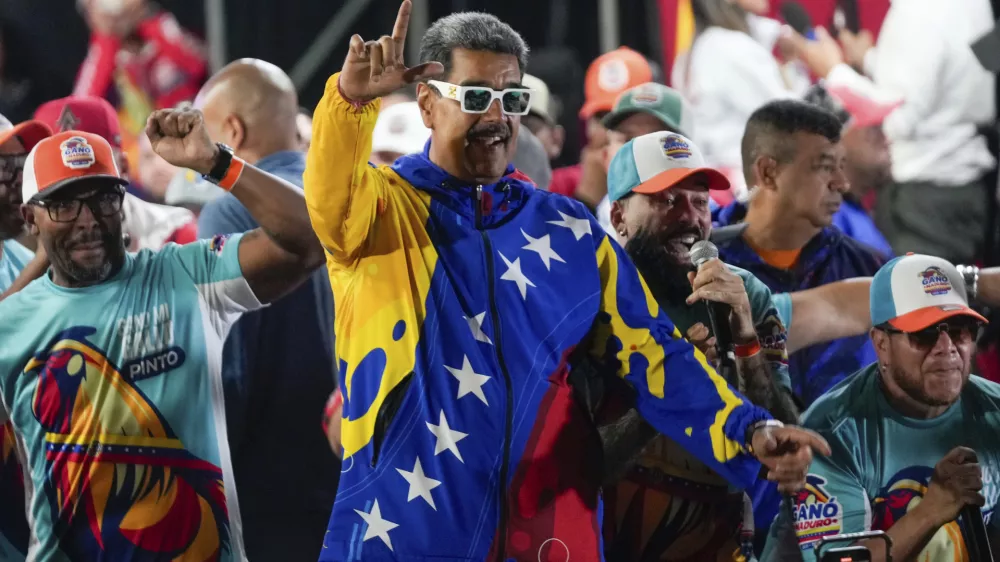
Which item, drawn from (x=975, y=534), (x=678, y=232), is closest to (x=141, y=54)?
(x=678, y=232)

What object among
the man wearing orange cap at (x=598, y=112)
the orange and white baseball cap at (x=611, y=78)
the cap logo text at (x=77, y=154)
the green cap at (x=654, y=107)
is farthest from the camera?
the orange and white baseball cap at (x=611, y=78)

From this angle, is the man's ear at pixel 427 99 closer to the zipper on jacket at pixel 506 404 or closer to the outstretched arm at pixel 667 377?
the zipper on jacket at pixel 506 404

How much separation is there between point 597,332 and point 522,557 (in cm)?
54

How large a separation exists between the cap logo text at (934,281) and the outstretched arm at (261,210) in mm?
1603

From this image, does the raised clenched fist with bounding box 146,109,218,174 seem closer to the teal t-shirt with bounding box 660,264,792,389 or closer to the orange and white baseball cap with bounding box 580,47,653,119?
the teal t-shirt with bounding box 660,264,792,389

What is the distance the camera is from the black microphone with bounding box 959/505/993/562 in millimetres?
3775

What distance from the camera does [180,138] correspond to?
12.4ft

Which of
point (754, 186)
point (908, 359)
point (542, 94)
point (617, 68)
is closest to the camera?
point (908, 359)

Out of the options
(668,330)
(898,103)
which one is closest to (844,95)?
(898,103)

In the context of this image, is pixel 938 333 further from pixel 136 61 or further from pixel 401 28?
pixel 136 61

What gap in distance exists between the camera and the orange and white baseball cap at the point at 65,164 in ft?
13.6

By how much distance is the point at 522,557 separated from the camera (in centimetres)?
334

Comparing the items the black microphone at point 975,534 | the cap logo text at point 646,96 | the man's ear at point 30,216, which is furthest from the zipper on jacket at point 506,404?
the cap logo text at point 646,96

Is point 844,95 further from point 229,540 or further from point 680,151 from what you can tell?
point 229,540
